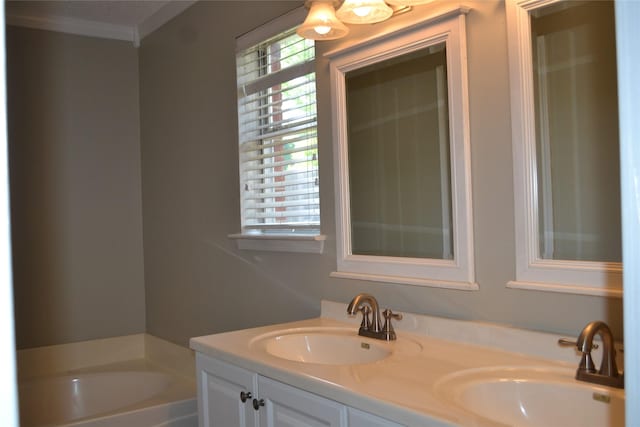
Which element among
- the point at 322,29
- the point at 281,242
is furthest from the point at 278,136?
the point at 322,29

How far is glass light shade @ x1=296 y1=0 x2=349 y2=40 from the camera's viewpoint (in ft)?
6.79

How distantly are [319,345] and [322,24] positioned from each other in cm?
111

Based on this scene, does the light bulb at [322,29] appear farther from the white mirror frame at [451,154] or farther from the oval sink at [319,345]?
the oval sink at [319,345]

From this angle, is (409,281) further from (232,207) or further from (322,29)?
(232,207)

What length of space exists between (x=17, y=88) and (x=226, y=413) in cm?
244

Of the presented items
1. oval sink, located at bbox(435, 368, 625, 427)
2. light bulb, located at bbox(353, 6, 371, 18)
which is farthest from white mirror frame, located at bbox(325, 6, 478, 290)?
oval sink, located at bbox(435, 368, 625, 427)

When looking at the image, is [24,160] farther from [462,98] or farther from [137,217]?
[462,98]

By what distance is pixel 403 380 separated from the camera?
1441 mm

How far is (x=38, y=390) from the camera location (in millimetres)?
3225

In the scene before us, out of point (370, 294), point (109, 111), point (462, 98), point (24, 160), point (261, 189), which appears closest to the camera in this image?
point (462, 98)

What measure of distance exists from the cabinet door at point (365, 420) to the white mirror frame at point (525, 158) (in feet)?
1.88

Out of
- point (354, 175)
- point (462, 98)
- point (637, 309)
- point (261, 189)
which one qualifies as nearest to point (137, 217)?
point (261, 189)

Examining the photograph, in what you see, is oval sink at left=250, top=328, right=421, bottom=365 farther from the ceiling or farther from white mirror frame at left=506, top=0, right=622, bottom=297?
the ceiling

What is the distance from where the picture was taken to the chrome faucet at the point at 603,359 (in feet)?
4.28
